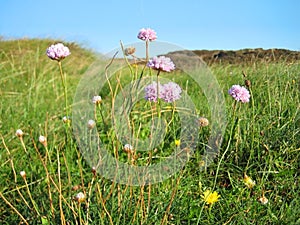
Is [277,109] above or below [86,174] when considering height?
above

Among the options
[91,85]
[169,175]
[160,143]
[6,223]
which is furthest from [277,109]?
[91,85]

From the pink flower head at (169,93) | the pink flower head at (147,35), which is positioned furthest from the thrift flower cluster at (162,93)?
the pink flower head at (147,35)

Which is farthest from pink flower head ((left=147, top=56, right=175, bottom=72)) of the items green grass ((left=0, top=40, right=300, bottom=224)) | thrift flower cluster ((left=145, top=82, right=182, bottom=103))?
green grass ((left=0, top=40, right=300, bottom=224))

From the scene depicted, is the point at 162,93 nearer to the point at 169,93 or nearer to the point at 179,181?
the point at 169,93

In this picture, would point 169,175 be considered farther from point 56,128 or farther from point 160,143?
point 56,128

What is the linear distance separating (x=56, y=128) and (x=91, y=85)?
808mm

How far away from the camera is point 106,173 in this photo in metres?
1.59

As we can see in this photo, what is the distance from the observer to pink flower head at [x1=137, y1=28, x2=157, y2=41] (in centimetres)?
119

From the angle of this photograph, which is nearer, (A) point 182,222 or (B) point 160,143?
(A) point 182,222

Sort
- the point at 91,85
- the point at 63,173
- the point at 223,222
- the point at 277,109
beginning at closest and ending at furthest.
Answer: the point at 223,222, the point at 63,173, the point at 277,109, the point at 91,85

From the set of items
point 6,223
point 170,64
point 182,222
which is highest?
point 170,64

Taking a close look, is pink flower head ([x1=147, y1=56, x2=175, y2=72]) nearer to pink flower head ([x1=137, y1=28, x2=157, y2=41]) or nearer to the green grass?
pink flower head ([x1=137, y1=28, x2=157, y2=41])

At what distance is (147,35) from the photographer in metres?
1.19

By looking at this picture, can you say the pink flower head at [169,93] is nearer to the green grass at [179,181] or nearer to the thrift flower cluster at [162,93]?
the thrift flower cluster at [162,93]
